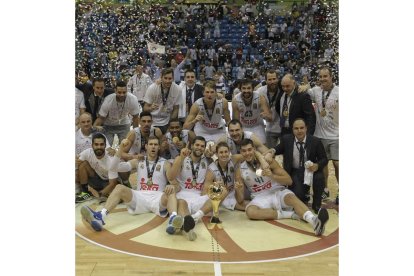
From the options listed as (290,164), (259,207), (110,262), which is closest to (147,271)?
(110,262)

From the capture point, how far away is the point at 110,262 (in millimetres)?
5930

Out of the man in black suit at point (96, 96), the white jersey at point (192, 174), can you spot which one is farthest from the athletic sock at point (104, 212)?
the man in black suit at point (96, 96)

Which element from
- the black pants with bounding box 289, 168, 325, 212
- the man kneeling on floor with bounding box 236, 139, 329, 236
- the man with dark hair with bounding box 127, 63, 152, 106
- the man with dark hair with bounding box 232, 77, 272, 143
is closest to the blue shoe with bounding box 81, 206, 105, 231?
the man with dark hair with bounding box 127, 63, 152, 106

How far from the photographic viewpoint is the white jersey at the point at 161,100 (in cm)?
623

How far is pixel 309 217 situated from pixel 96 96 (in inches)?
104

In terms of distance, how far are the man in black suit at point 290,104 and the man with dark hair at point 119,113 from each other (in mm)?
1558

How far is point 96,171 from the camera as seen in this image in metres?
6.39

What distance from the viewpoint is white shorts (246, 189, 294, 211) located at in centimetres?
625

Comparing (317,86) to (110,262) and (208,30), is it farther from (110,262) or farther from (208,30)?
(110,262)

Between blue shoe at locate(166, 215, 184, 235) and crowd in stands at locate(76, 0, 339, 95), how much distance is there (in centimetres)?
153

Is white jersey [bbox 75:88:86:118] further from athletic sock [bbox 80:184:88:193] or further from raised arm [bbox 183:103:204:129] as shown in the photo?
raised arm [bbox 183:103:204:129]

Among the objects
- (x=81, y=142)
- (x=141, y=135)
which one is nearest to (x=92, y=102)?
(x=81, y=142)

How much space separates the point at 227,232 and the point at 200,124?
3.91 feet

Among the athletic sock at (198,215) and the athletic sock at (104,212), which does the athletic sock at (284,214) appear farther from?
the athletic sock at (104,212)
